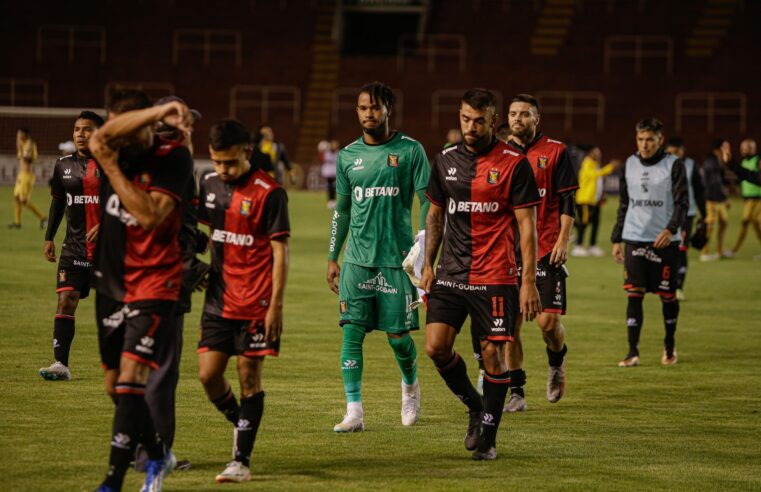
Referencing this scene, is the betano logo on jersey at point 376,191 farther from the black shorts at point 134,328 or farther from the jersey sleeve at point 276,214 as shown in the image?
the black shorts at point 134,328

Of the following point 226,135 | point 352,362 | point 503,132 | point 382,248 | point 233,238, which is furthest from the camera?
point 503,132

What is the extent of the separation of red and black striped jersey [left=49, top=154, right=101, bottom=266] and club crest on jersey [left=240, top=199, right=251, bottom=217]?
138 inches

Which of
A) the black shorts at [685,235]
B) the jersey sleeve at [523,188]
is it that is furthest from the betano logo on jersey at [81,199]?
the black shorts at [685,235]

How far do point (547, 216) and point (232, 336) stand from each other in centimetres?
344

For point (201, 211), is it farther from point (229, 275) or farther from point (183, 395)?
point (183, 395)

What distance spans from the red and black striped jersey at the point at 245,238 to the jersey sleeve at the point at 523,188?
1575mm

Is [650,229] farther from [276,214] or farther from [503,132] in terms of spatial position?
[276,214]

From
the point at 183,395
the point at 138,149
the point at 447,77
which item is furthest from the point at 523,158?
the point at 447,77

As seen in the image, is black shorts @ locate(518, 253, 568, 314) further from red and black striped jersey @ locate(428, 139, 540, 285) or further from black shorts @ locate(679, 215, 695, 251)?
black shorts @ locate(679, 215, 695, 251)

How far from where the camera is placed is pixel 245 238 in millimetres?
6793

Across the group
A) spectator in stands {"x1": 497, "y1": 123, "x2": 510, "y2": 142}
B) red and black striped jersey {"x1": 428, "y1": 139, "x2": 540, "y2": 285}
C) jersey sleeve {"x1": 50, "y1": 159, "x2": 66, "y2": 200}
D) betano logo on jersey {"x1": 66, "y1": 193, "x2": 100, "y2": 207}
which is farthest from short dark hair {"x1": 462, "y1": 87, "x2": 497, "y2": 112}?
jersey sleeve {"x1": 50, "y1": 159, "x2": 66, "y2": 200}

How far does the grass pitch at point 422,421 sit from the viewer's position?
23.3 feet

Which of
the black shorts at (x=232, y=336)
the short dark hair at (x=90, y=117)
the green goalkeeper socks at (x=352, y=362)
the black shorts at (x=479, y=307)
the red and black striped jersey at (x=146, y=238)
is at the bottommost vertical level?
the green goalkeeper socks at (x=352, y=362)

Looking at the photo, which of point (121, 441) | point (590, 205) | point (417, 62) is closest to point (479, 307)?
point (121, 441)
